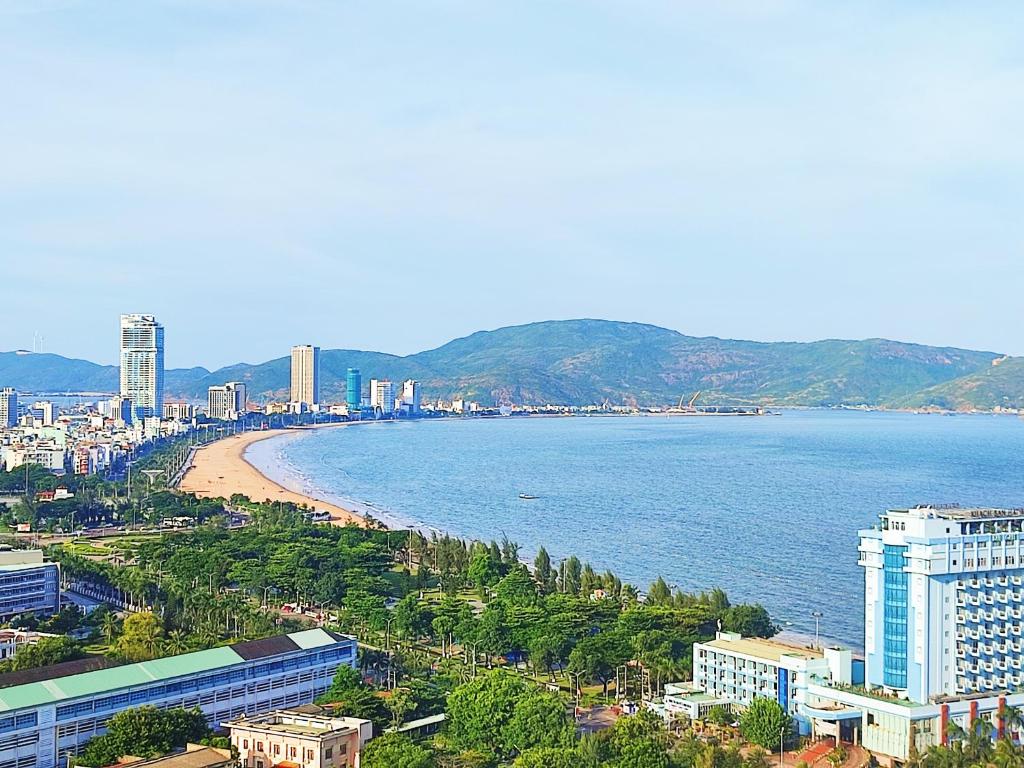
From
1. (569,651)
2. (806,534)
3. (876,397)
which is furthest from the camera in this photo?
(876,397)

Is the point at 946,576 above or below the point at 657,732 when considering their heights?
above

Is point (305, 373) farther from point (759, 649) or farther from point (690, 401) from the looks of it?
point (759, 649)

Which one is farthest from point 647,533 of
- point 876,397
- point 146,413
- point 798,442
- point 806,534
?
point 876,397

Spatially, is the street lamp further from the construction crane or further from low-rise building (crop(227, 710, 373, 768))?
the construction crane

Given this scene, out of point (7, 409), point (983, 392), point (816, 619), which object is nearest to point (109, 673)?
point (816, 619)

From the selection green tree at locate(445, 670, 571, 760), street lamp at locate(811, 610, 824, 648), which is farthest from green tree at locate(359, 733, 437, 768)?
street lamp at locate(811, 610, 824, 648)

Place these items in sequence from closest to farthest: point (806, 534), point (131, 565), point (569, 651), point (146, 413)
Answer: point (569, 651)
point (131, 565)
point (806, 534)
point (146, 413)

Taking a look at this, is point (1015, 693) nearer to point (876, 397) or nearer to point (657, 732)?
point (657, 732)

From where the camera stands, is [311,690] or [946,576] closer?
[946,576]
